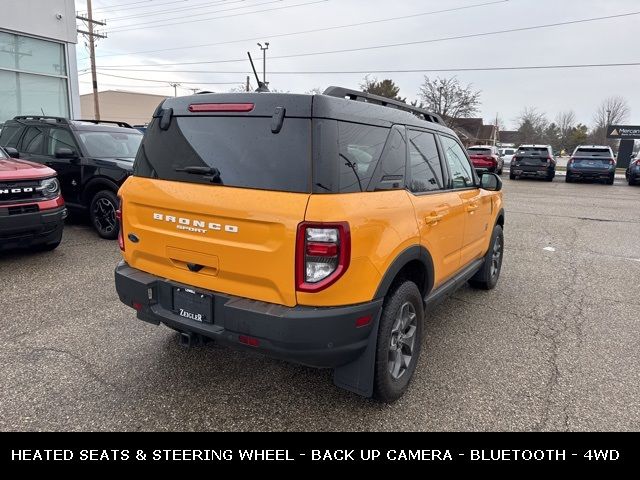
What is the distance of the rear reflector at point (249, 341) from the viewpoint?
2373mm

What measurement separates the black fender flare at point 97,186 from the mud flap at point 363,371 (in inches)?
210

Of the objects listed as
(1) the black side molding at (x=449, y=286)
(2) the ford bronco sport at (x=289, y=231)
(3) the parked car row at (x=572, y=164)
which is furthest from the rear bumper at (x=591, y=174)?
(2) the ford bronco sport at (x=289, y=231)

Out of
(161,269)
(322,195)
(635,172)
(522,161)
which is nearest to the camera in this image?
(322,195)

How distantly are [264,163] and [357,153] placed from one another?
537mm

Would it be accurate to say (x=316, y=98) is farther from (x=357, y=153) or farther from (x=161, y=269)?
(x=161, y=269)

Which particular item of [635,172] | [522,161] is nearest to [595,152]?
[635,172]

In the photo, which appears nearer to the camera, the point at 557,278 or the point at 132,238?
the point at 132,238

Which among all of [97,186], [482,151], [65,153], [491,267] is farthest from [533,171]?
[65,153]

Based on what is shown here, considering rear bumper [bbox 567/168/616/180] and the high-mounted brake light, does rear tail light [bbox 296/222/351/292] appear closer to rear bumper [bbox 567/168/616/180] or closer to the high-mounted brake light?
the high-mounted brake light

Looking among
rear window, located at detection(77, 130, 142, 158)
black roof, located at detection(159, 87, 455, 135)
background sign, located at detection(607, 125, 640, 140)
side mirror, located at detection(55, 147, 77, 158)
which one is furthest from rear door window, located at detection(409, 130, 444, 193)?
background sign, located at detection(607, 125, 640, 140)

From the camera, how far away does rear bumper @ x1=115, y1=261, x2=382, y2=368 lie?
7.48 ft

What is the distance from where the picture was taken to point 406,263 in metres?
2.77

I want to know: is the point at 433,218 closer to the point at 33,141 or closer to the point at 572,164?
the point at 33,141
